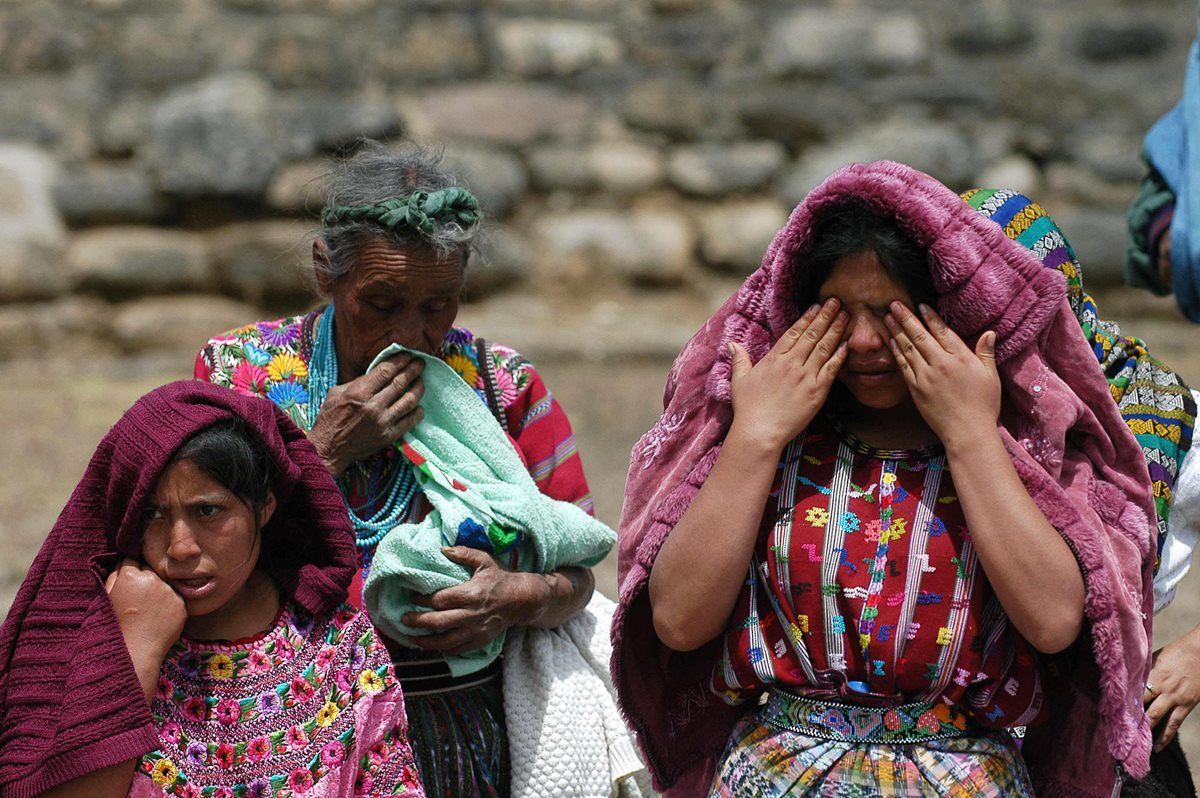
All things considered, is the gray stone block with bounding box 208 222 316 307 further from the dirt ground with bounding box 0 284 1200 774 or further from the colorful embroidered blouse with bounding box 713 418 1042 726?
the colorful embroidered blouse with bounding box 713 418 1042 726

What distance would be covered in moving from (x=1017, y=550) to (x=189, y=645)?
1.33 m

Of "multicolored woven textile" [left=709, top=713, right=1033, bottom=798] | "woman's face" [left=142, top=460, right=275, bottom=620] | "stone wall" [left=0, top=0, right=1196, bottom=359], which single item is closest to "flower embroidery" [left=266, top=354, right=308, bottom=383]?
"woman's face" [left=142, top=460, right=275, bottom=620]

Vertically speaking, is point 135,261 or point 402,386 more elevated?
point 402,386

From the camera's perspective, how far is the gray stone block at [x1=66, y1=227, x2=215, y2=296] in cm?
638

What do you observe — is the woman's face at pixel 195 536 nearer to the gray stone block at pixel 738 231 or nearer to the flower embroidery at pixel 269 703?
the flower embroidery at pixel 269 703

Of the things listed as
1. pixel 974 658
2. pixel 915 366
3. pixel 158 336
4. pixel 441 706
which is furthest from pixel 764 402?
pixel 158 336

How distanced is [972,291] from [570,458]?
1058 mm

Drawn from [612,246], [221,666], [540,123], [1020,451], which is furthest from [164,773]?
[540,123]

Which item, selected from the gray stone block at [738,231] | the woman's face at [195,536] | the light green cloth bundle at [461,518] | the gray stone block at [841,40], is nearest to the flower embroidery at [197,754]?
the woman's face at [195,536]

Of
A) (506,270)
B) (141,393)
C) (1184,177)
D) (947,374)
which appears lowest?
(141,393)

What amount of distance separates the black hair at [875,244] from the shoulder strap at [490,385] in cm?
88

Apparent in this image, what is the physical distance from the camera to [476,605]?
2.81 meters

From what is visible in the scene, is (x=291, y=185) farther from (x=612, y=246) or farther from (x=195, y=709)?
(x=195, y=709)

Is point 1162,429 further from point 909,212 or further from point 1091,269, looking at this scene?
point 1091,269
